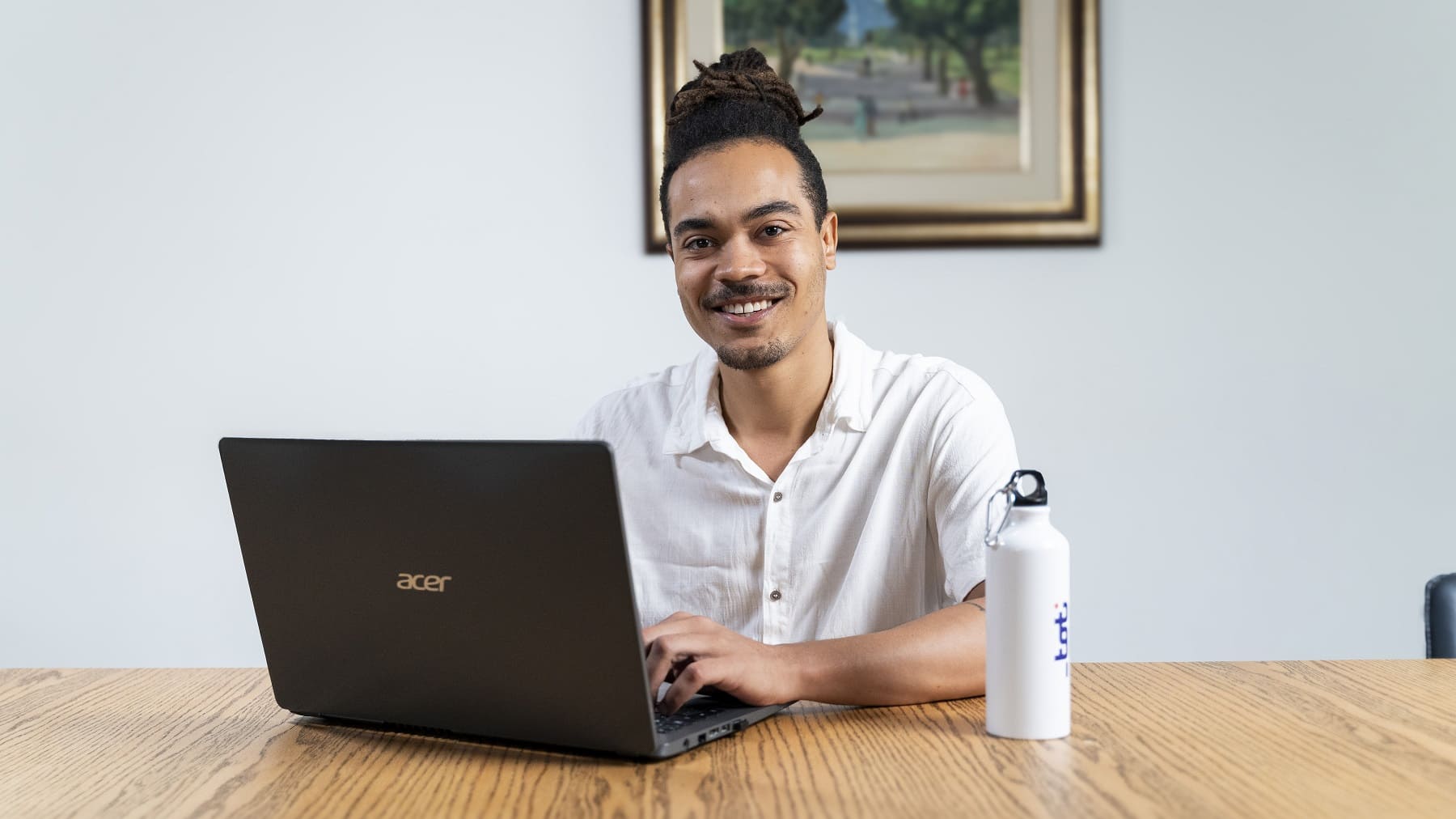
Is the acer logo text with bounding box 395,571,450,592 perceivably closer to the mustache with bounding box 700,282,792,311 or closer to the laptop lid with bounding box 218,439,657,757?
the laptop lid with bounding box 218,439,657,757

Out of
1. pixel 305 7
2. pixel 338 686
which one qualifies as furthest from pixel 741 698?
pixel 305 7

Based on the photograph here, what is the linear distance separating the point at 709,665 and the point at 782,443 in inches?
22.0

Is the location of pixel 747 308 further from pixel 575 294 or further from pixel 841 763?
pixel 575 294

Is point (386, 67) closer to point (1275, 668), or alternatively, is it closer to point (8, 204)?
point (8, 204)

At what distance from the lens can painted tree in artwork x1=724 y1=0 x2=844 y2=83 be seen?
7.54 feet

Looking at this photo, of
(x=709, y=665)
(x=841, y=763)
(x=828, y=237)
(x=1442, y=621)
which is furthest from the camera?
(x=828, y=237)

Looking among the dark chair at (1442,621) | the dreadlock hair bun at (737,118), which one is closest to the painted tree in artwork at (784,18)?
the dreadlock hair bun at (737,118)

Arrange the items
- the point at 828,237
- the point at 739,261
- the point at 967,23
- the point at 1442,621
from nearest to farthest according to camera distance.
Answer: the point at 1442,621, the point at 739,261, the point at 828,237, the point at 967,23

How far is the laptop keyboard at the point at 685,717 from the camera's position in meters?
0.94

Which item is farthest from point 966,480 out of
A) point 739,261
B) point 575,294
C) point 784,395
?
point 575,294

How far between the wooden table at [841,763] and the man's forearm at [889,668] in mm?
17

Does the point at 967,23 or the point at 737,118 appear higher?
the point at 967,23

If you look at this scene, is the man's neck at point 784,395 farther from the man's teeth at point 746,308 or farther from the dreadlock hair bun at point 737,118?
the dreadlock hair bun at point 737,118

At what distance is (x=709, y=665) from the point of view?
100cm
